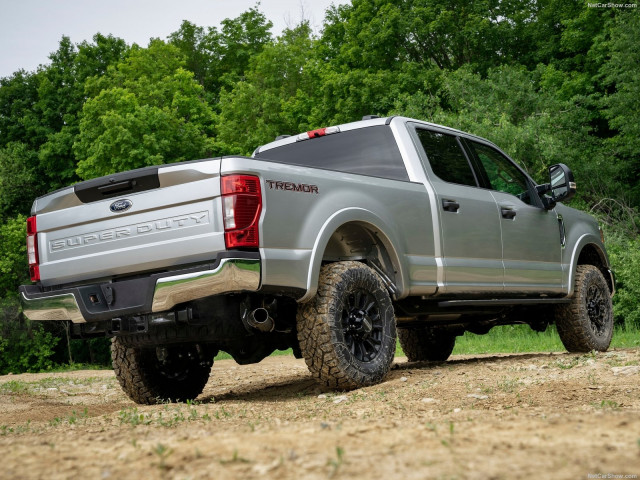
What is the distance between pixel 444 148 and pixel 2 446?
4789mm

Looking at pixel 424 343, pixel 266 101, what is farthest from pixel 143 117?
pixel 424 343

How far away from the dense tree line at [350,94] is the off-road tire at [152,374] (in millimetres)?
15404

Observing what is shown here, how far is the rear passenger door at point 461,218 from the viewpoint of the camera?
6.59m

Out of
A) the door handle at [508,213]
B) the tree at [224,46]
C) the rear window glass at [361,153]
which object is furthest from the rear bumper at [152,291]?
the tree at [224,46]

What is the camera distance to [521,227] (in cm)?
756

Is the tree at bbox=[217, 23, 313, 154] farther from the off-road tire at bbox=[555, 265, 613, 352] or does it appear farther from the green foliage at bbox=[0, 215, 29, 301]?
the off-road tire at bbox=[555, 265, 613, 352]

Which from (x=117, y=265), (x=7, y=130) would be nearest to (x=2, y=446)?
(x=117, y=265)

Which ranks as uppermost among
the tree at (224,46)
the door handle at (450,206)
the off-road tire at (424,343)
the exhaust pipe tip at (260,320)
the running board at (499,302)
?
the tree at (224,46)

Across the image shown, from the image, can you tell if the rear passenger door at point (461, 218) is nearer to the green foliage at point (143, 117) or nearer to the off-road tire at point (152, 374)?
the off-road tire at point (152, 374)

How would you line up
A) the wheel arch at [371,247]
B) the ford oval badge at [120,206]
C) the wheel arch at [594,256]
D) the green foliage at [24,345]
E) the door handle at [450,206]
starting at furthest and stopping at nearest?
the green foliage at [24,345], the wheel arch at [594,256], the door handle at [450,206], the wheel arch at [371,247], the ford oval badge at [120,206]

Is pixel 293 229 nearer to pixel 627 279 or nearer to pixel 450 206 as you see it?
pixel 450 206

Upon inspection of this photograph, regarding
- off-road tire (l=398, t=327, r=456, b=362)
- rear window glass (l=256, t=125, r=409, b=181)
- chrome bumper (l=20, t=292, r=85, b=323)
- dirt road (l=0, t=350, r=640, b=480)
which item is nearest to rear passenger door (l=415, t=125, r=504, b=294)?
rear window glass (l=256, t=125, r=409, b=181)

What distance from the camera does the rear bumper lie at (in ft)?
15.7

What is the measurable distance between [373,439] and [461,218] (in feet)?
12.9
